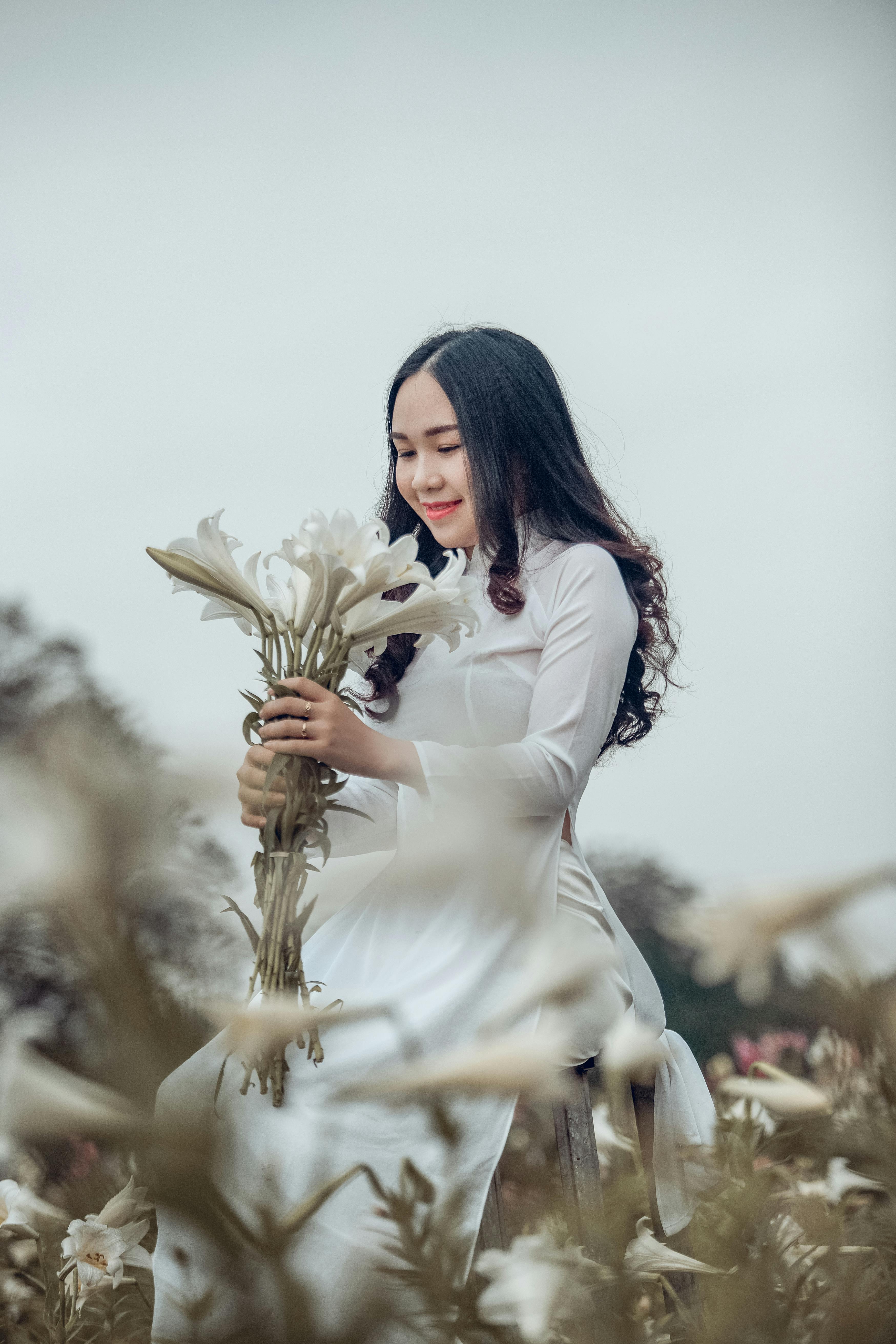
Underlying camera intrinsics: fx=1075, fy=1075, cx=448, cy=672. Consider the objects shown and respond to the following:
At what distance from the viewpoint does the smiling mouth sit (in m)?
1.12

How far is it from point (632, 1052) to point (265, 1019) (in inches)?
4.8

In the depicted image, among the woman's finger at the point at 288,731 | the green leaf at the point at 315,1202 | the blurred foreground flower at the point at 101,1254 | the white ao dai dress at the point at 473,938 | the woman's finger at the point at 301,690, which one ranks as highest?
the green leaf at the point at 315,1202

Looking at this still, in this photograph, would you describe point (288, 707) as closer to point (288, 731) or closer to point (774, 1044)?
point (288, 731)

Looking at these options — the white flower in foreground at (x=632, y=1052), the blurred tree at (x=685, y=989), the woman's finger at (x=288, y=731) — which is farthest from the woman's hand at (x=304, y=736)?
the white flower in foreground at (x=632, y=1052)

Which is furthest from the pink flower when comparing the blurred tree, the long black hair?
the long black hair

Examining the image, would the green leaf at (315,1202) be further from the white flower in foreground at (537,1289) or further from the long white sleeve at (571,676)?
the long white sleeve at (571,676)

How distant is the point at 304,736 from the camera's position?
2.27 feet

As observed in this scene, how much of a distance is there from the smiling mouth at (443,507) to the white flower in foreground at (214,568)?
43 cm

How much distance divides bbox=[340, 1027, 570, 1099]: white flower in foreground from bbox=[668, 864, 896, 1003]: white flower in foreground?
0.03 m

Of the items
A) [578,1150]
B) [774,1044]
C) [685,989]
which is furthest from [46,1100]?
[685,989]

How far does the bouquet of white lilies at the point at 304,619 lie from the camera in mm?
656

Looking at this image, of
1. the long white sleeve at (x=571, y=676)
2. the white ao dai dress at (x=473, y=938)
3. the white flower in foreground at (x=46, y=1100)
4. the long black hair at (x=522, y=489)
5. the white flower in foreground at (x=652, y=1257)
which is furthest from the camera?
the long black hair at (x=522, y=489)

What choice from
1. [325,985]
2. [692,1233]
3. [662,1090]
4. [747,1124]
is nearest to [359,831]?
[325,985]

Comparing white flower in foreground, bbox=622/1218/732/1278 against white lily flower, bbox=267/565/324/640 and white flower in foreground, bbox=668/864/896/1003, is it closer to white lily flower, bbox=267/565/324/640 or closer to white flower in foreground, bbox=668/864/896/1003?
white flower in foreground, bbox=668/864/896/1003
